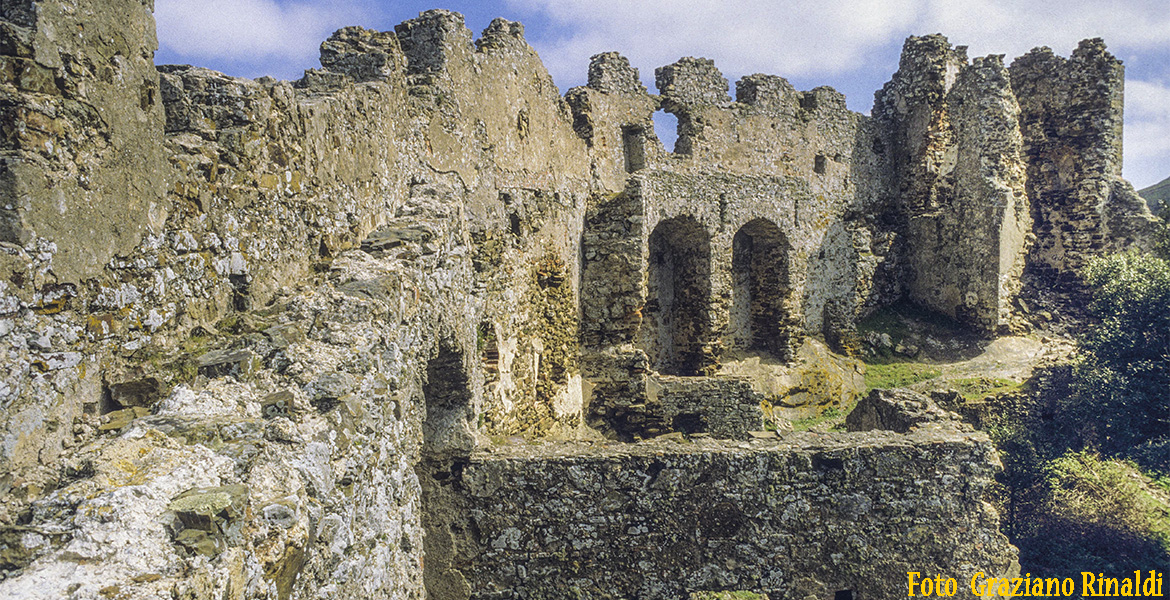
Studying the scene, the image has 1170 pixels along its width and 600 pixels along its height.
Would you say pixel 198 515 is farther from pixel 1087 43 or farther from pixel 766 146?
pixel 1087 43

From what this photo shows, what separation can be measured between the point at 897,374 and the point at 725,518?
10718mm

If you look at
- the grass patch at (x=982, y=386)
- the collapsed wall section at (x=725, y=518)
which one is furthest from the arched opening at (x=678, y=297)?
the collapsed wall section at (x=725, y=518)

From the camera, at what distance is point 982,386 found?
14656 mm

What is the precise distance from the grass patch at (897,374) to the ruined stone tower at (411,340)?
1.63m

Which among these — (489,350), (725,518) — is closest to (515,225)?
(489,350)

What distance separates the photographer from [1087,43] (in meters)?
17.5

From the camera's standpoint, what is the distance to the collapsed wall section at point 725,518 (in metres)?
5.86

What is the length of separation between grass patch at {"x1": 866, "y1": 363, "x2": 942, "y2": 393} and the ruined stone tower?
5.34 ft

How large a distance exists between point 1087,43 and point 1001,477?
34.0 ft

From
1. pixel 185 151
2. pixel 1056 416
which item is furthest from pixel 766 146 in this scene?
pixel 185 151

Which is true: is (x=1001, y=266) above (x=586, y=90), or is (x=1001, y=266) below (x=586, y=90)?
below

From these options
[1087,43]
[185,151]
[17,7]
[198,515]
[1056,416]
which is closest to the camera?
[198,515]

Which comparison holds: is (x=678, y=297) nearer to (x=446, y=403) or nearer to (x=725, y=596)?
(x=725, y=596)

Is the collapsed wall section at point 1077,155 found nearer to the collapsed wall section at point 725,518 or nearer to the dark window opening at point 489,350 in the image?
the collapsed wall section at point 725,518
